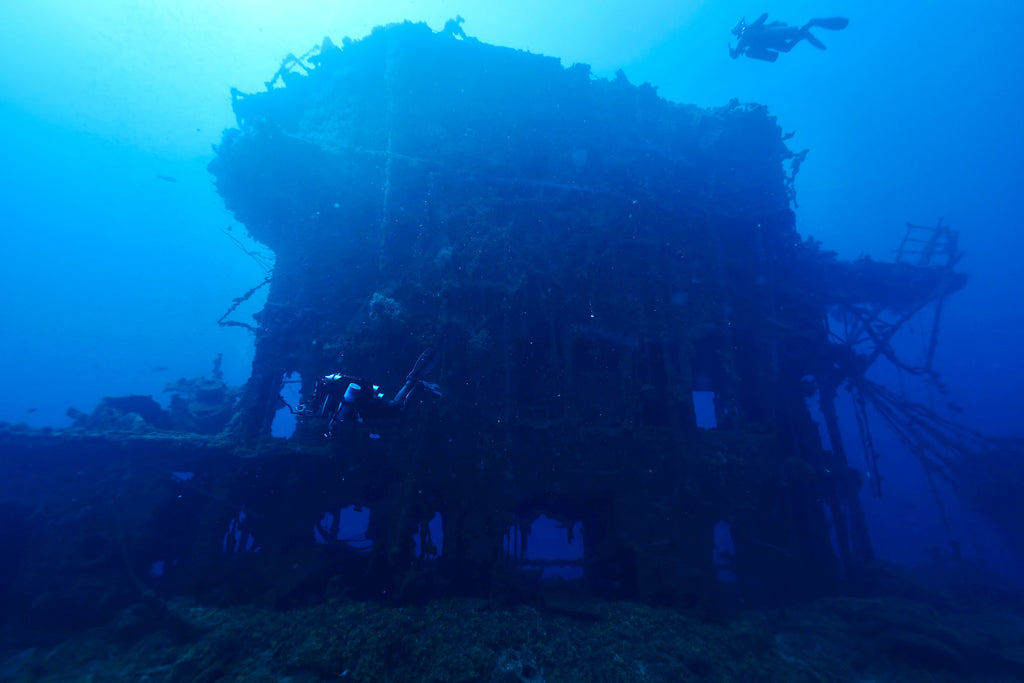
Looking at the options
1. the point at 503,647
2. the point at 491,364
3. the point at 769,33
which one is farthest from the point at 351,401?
the point at 769,33

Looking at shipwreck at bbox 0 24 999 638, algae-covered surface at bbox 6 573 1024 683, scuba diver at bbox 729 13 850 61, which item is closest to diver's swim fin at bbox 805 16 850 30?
scuba diver at bbox 729 13 850 61

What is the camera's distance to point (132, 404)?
17469mm

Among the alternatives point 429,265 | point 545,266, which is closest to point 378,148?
point 429,265

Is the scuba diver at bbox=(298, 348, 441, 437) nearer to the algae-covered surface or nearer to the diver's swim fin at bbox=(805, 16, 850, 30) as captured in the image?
the algae-covered surface

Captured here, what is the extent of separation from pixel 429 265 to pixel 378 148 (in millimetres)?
5412

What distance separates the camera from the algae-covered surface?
7.42 meters

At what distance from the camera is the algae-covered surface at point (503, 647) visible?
24.3ft

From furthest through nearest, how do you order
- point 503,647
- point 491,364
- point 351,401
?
1. point 491,364
2. point 503,647
3. point 351,401

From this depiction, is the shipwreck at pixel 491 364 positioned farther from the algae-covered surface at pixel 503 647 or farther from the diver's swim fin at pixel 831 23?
the diver's swim fin at pixel 831 23

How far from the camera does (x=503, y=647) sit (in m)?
8.02

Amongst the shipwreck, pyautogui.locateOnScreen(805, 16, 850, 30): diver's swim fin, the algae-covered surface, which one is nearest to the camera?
the algae-covered surface

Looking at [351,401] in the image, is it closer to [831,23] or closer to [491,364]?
[491,364]

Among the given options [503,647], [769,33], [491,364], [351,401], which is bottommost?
[503,647]

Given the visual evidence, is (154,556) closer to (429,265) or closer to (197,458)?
(197,458)
